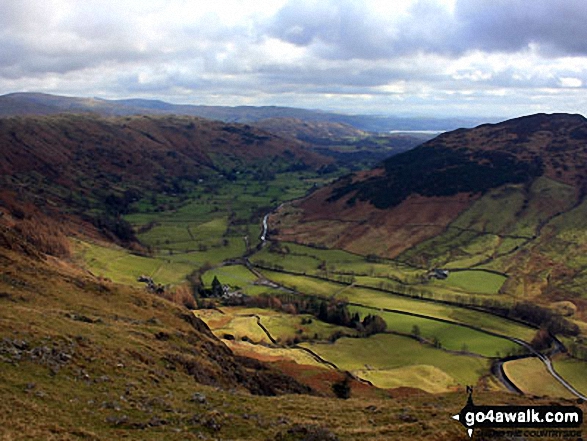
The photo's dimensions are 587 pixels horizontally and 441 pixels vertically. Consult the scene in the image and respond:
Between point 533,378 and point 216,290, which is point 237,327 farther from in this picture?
point 533,378

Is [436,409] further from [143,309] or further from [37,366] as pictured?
[143,309]

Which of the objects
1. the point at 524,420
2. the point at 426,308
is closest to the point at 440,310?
the point at 426,308

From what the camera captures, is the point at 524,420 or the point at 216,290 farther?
the point at 216,290

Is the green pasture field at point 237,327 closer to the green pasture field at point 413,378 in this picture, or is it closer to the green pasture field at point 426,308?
the green pasture field at point 413,378

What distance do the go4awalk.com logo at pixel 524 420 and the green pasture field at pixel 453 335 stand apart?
3976 inches

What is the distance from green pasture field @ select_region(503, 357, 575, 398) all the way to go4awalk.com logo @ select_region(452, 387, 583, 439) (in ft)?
273

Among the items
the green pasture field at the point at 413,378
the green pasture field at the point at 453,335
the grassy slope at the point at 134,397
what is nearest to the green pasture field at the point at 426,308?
the green pasture field at the point at 453,335

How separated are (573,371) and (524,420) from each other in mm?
107856

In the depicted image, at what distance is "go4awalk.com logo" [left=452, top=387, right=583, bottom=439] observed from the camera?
39156 mm

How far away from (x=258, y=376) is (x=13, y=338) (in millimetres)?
34487

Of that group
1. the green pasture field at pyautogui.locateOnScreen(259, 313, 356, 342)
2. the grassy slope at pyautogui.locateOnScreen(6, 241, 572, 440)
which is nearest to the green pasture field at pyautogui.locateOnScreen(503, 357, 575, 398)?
the green pasture field at pyautogui.locateOnScreen(259, 313, 356, 342)

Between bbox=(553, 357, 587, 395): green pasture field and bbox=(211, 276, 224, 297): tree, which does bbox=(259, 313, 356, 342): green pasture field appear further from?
bbox=(553, 357, 587, 395): green pasture field

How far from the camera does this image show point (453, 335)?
15112 cm

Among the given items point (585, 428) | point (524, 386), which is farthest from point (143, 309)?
point (524, 386)
